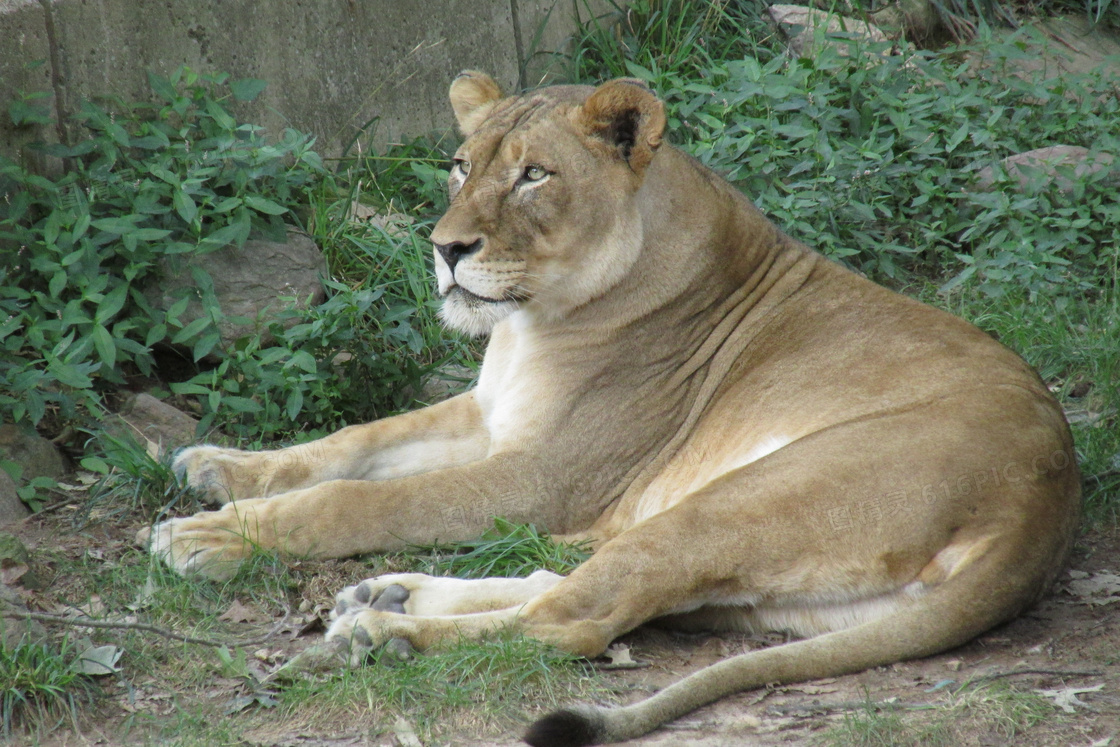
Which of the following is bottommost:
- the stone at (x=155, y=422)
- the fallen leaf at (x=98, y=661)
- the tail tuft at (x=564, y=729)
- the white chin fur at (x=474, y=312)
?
the stone at (x=155, y=422)

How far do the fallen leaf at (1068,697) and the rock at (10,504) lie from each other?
3.25 metres

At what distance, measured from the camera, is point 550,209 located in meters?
3.87

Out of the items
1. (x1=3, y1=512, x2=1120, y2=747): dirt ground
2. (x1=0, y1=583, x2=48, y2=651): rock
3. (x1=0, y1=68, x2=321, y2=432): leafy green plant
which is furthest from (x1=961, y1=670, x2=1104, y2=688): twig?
(x1=0, y1=68, x2=321, y2=432): leafy green plant

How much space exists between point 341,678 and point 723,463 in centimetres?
142

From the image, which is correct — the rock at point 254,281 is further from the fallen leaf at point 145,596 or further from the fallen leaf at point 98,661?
the fallen leaf at point 98,661

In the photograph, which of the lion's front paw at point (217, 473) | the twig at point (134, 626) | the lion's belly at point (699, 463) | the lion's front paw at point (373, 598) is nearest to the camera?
the twig at point (134, 626)

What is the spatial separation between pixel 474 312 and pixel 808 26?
418 cm

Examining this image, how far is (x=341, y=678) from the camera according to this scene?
10.1 ft

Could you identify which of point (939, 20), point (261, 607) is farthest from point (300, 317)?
point (939, 20)

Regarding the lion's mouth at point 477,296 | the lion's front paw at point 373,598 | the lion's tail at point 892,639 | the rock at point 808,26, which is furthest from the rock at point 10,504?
the rock at point 808,26

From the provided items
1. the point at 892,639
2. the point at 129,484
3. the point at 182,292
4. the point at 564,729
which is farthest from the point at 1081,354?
the point at 129,484

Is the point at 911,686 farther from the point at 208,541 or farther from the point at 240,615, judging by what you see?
the point at 208,541

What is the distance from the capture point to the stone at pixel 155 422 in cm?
450

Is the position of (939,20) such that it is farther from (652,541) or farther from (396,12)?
(652,541)
